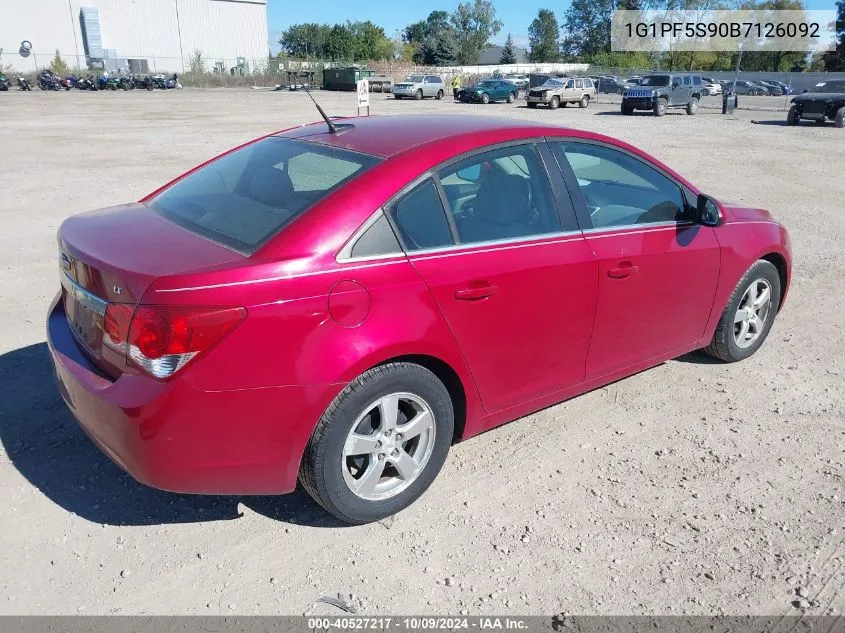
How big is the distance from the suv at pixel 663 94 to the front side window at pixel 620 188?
97.6 ft

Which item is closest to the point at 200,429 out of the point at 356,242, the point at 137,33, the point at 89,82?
the point at 356,242

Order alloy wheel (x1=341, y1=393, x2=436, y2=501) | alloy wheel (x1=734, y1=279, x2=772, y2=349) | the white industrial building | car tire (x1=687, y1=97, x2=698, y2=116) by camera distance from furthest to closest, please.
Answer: the white industrial building
car tire (x1=687, y1=97, x2=698, y2=116)
alloy wheel (x1=734, y1=279, x2=772, y2=349)
alloy wheel (x1=341, y1=393, x2=436, y2=501)

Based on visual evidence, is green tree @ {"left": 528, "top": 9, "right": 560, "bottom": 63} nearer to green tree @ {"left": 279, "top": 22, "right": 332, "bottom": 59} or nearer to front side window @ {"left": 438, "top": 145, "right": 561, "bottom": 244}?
green tree @ {"left": 279, "top": 22, "right": 332, "bottom": 59}

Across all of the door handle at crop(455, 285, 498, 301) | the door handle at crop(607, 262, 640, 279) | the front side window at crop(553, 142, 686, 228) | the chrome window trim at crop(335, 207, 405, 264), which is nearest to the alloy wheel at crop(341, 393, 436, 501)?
the door handle at crop(455, 285, 498, 301)

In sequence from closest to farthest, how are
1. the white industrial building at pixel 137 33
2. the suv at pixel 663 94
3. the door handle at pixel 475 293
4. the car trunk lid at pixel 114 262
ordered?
the car trunk lid at pixel 114 262
the door handle at pixel 475 293
the suv at pixel 663 94
the white industrial building at pixel 137 33

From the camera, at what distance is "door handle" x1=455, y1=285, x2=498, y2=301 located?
3059mm

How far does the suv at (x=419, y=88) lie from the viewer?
48.7 m

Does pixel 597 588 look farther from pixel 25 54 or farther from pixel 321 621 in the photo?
→ pixel 25 54

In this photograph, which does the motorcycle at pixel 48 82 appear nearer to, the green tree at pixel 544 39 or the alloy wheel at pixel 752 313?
the alloy wheel at pixel 752 313

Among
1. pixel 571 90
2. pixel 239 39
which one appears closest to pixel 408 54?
pixel 239 39

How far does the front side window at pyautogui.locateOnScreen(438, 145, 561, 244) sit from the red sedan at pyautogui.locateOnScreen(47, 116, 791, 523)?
1 centimetres

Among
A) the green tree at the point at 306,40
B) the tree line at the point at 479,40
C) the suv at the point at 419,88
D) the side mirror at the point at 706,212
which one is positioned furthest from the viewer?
the green tree at the point at 306,40

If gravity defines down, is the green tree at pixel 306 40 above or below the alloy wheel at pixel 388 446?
above

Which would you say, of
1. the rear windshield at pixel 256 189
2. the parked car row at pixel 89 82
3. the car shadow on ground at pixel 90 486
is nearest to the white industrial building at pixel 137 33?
the parked car row at pixel 89 82
